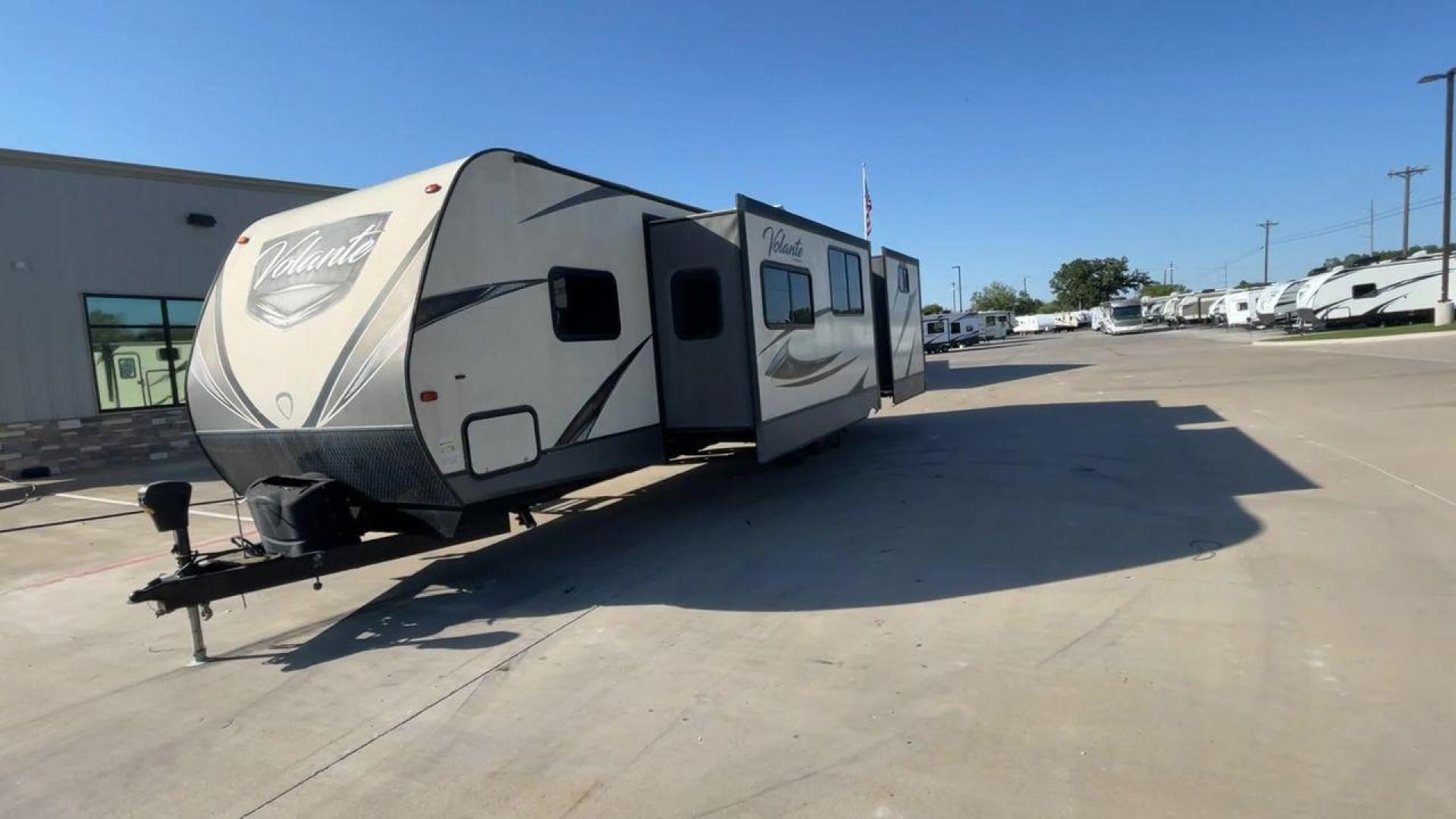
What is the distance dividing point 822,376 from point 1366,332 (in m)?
30.2

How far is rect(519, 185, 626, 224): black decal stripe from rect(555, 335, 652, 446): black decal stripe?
1348 mm

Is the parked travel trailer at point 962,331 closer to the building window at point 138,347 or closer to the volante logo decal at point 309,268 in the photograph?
the building window at point 138,347

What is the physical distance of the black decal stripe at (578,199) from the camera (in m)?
6.02

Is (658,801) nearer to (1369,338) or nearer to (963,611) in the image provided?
(963,611)

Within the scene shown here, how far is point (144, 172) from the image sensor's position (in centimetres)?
1515

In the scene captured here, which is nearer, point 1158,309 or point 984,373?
point 984,373

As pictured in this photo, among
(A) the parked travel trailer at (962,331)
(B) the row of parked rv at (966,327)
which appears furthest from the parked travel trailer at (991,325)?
(A) the parked travel trailer at (962,331)

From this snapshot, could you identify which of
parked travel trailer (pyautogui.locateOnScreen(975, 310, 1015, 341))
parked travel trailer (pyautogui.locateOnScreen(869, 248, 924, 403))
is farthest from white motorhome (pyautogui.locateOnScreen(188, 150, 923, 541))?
parked travel trailer (pyautogui.locateOnScreen(975, 310, 1015, 341))

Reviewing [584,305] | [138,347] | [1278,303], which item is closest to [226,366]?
[584,305]

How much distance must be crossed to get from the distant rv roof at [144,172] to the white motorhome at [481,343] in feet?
24.3

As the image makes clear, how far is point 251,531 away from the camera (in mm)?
8922

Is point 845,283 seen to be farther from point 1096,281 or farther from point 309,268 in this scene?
point 1096,281

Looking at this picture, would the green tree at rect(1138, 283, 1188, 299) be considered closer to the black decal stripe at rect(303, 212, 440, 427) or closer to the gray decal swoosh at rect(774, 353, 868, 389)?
the gray decal swoosh at rect(774, 353, 868, 389)

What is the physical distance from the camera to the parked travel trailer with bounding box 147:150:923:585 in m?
5.20
